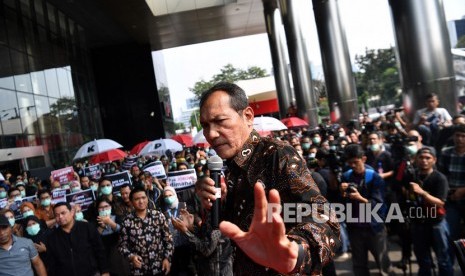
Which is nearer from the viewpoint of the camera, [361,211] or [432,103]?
[361,211]

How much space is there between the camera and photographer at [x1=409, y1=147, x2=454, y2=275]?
4.75 meters

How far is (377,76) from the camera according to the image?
54156mm

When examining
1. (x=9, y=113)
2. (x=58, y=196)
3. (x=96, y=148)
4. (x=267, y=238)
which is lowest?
(x=58, y=196)

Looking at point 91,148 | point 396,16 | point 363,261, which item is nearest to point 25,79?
point 91,148

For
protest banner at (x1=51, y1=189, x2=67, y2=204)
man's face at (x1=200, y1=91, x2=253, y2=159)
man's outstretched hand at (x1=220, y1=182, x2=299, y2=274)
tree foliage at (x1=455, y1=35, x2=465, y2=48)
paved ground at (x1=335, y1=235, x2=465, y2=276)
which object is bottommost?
paved ground at (x1=335, y1=235, x2=465, y2=276)

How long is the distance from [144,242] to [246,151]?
4049 millimetres

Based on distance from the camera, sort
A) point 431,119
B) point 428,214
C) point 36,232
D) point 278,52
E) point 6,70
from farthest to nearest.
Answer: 1. point 278,52
2. point 6,70
3. point 431,119
4. point 36,232
5. point 428,214

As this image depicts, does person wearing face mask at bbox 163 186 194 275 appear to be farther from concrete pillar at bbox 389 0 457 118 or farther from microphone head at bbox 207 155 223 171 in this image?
concrete pillar at bbox 389 0 457 118

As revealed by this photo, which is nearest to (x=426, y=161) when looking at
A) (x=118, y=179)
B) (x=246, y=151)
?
(x=246, y=151)

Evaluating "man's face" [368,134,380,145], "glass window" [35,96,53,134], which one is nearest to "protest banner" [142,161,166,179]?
"man's face" [368,134,380,145]

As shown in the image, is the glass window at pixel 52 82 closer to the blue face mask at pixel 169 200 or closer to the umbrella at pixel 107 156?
the umbrella at pixel 107 156

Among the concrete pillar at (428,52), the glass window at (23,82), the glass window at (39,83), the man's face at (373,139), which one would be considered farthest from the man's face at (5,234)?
the glass window at (39,83)

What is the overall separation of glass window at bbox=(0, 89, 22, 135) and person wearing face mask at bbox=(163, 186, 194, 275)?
12024mm

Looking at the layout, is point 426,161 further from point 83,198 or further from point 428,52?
point 83,198
